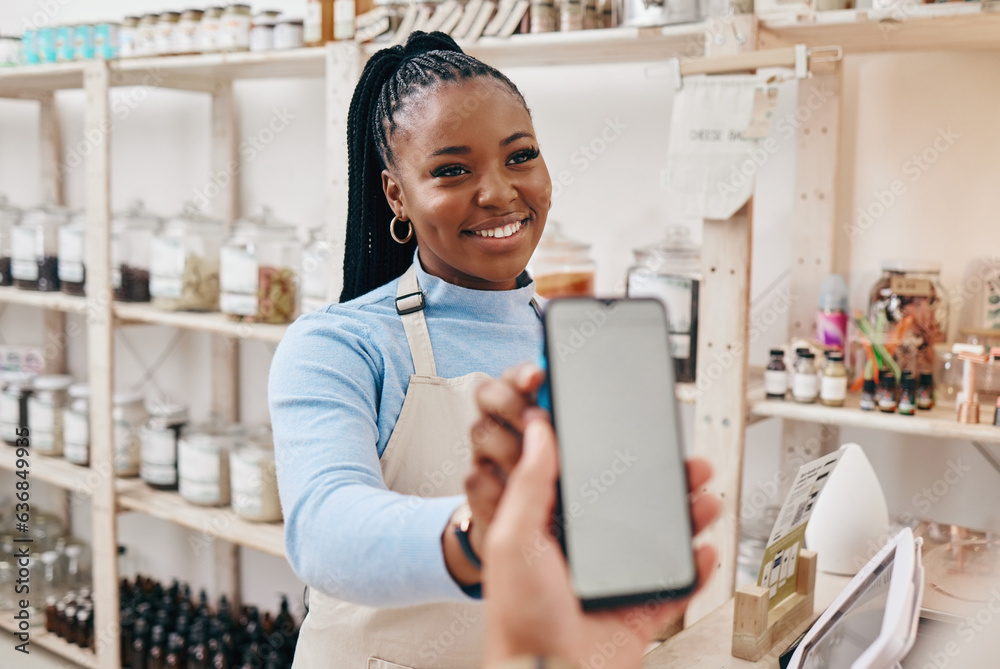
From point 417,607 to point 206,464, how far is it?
4.48 ft

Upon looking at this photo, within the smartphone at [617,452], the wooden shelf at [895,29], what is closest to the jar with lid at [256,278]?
the wooden shelf at [895,29]

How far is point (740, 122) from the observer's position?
4.55ft

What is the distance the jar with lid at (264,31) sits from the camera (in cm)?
196

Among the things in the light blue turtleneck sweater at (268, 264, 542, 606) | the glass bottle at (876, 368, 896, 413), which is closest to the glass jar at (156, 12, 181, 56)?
the light blue turtleneck sweater at (268, 264, 542, 606)

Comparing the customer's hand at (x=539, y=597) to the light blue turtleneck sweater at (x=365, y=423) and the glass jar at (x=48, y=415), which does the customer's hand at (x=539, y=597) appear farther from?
the glass jar at (x=48, y=415)

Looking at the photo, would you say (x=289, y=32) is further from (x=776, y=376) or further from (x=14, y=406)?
(x=14, y=406)

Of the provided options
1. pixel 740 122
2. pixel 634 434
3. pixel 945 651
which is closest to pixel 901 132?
pixel 740 122

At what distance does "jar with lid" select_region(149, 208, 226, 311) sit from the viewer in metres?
2.15

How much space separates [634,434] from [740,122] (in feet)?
3.55

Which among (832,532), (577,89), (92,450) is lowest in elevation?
(92,450)

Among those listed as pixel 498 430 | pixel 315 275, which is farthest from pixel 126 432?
pixel 498 430

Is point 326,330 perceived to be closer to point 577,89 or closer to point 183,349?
point 577,89

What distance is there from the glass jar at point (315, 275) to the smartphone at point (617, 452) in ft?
4.97

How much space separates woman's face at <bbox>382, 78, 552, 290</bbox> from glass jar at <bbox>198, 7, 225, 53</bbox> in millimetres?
1374
